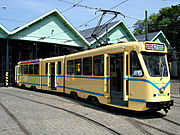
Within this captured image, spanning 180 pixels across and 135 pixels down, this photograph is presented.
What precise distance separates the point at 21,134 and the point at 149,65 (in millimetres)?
4714

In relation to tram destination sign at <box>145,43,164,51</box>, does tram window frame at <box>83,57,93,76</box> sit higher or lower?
lower

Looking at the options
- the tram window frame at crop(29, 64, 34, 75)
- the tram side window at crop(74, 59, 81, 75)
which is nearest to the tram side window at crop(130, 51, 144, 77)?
the tram side window at crop(74, 59, 81, 75)

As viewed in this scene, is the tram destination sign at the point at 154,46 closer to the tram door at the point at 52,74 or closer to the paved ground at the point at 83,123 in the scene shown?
the paved ground at the point at 83,123

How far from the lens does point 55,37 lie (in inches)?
1002

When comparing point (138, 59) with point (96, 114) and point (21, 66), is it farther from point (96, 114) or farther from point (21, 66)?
point (21, 66)

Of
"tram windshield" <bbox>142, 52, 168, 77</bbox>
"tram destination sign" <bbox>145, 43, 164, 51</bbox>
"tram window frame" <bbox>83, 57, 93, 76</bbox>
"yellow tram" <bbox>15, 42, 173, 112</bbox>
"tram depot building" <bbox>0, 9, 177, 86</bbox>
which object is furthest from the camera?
"tram depot building" <bbox>0, 9, 177, 86</bbox>

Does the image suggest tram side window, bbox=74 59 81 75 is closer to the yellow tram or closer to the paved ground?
the yellow tram

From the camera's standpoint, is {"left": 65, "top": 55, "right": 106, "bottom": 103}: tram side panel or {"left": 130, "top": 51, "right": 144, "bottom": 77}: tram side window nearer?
{"left": 130, "top": 51, "right": 144, "bottom": 77}: tram side window

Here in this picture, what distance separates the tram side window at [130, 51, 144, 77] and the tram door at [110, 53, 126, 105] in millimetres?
531

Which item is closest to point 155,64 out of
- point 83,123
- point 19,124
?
point 83,123

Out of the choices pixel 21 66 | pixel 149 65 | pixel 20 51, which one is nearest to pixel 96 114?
pixel 149 65

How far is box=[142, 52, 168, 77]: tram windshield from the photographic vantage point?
7.20m

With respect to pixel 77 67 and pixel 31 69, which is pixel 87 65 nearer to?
pixel 77 67

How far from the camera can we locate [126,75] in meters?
7.54
